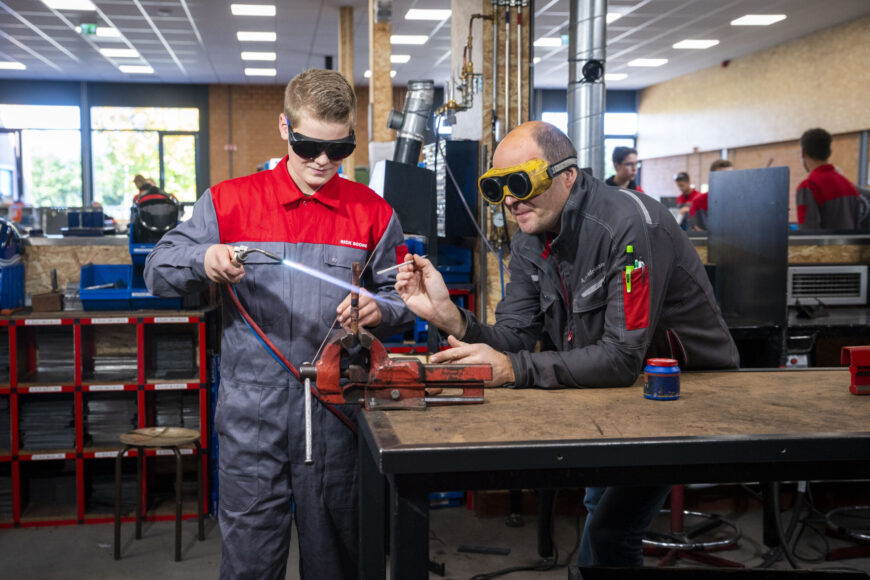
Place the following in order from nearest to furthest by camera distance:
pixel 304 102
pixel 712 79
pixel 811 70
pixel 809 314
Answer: pixel 304 102 → pixel 809 314 → pixel 811 70 → pixel 712 79

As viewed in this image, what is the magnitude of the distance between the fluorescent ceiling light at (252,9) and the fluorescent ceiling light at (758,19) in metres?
6.11

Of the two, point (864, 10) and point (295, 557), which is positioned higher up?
point (864, 10)

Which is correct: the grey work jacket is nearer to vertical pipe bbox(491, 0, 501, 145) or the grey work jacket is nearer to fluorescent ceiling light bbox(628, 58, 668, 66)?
vertical pipe bbox(491, 0, 501, 145)

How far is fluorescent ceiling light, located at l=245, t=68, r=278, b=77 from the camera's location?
14.0m

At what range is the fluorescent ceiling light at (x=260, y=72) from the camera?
45.9 ft

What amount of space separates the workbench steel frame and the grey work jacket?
44 cm

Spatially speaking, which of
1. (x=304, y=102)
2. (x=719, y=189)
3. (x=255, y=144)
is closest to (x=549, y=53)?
(x=255, y=144)

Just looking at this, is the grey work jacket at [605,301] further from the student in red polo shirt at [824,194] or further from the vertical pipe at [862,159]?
the vertical pipe at [862,159]

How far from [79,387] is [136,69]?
11466mm

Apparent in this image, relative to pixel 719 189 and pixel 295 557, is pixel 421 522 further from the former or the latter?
pixel 719 189

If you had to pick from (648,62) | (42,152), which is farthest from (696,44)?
(42,152)

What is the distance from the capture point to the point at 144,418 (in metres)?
3.81

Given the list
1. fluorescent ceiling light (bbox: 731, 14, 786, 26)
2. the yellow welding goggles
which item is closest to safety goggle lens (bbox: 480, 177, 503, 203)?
the yellow welding goggles

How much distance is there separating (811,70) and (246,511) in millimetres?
11465
